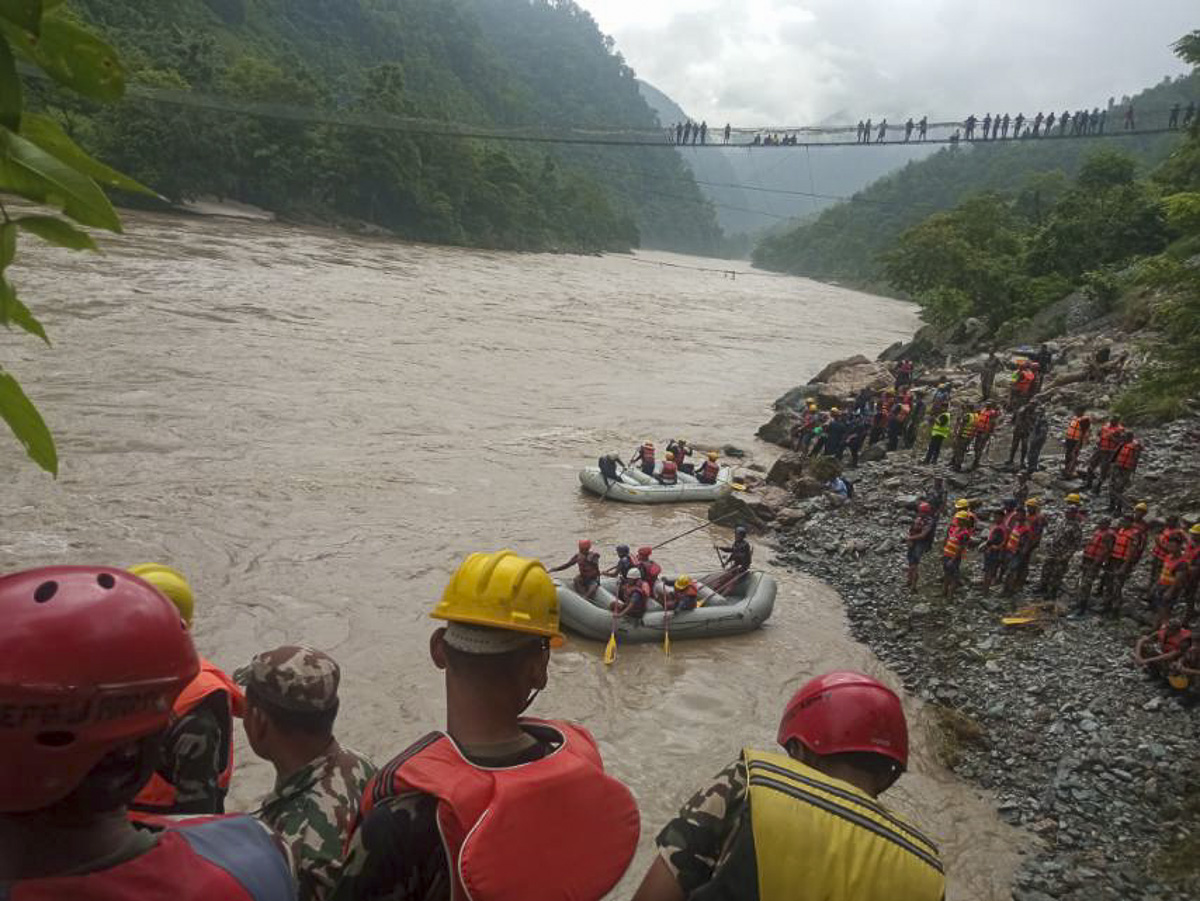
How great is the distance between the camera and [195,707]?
2.34m

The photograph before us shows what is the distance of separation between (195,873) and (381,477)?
12378mm

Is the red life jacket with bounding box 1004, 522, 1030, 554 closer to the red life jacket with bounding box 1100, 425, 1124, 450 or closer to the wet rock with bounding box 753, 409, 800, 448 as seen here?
the red life jacket with bounding box 1100, 425, 1124, 450

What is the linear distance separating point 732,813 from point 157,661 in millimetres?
1111

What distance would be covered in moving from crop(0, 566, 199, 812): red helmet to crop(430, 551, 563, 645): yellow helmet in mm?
723

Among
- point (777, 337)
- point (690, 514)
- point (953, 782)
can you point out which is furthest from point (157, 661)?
point (777, 337)

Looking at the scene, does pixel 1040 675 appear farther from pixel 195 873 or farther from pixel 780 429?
pixel 780 429

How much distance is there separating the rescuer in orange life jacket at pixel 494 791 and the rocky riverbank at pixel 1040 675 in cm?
520

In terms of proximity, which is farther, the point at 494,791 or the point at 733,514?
the point at 733,514

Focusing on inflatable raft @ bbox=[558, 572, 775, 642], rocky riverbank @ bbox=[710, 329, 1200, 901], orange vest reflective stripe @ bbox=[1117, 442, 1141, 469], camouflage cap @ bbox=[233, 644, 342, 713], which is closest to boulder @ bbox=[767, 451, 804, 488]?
rocky riverbank @ bbox=[710, 329, 1200, 901]

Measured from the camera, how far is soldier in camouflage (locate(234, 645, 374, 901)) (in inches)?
87.7

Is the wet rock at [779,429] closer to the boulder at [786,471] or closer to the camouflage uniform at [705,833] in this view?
the boulder at [786,471]

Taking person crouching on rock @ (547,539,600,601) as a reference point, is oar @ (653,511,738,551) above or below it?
below

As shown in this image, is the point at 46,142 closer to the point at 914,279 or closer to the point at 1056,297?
the point at 1056,297

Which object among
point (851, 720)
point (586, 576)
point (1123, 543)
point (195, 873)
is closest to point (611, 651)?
point (586, 576)
